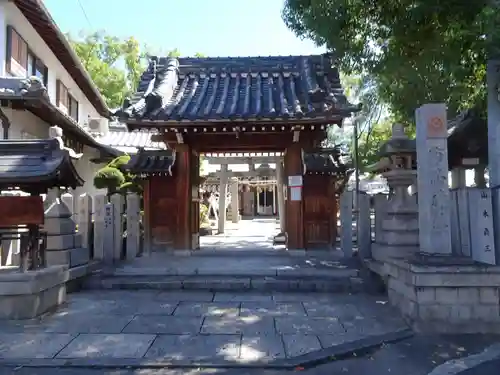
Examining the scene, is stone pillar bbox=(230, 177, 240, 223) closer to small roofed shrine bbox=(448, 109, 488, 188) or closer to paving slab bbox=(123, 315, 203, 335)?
small roofed shrine bbox=(448, 109, 488, 188)

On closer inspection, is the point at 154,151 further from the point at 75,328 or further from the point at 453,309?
the point at 453,309

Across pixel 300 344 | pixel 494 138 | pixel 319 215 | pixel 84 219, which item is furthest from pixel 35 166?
pixel 494 138

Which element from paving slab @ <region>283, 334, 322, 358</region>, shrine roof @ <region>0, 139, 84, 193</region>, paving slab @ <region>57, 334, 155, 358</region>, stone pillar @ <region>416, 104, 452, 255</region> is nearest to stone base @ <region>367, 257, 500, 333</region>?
stone pillar @ <region>416, 104, 452, 255</region>

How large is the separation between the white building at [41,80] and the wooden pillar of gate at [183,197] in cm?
353

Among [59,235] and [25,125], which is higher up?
[25,125]

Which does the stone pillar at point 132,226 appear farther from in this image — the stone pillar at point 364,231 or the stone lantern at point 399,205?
the stone lantern at point 399,205

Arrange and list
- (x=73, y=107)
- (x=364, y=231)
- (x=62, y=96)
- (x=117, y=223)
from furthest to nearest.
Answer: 1. (x=73, y=107)
2. (x=62, y=96)
3. (x=117, y=223)
4. (x=364, y=231)

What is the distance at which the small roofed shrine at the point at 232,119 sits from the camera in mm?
10258

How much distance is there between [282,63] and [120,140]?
39.4 feet

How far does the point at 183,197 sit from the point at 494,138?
24.3ft

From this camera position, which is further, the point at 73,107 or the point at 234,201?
the point at 234,201

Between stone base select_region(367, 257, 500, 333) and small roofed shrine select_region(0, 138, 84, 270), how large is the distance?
5777 mm

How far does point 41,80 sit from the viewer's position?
13.3 m

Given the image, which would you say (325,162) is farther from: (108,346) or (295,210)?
(108,346)
